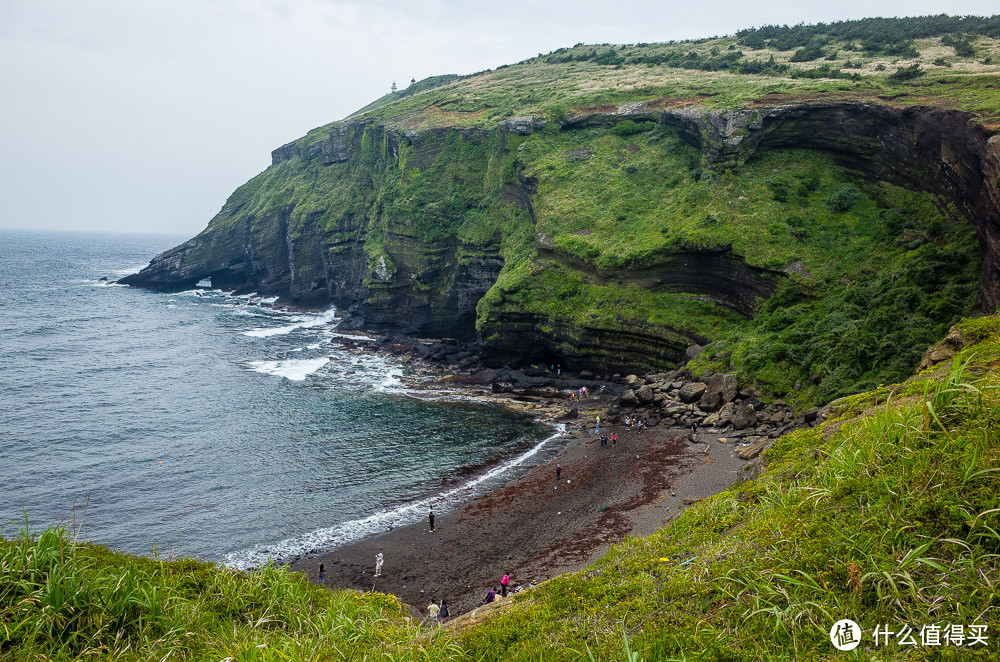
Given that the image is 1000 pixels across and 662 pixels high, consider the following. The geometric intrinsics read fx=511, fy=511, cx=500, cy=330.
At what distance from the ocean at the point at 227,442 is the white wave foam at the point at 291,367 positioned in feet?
0.76

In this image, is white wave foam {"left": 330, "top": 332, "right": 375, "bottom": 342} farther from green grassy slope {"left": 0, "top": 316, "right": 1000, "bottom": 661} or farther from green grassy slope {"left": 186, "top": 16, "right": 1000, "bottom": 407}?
green grassy slope {"left": 0, "top": 316, "right": 1000, "bottom": 661}

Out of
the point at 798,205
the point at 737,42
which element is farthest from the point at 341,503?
the point at 737,42

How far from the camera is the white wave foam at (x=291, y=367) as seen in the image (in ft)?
166

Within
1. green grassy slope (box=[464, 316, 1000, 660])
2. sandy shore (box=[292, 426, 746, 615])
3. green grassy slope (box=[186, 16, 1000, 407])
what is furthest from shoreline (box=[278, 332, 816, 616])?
green grassy slope (box=[464, 316, 1000, 660])

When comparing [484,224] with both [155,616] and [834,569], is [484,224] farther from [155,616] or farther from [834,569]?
[834,569]

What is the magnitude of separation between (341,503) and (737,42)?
92.0m

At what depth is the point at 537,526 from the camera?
2505 cm

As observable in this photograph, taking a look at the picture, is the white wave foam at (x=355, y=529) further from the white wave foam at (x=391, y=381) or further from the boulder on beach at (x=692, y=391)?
the white wave foam at (x=391, y=381)

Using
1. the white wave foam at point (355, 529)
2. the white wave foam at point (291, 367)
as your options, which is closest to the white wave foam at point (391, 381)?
the white wave foam at point (291, 367)

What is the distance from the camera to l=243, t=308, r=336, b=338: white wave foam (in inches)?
2648

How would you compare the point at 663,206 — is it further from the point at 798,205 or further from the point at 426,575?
the point at 426,575

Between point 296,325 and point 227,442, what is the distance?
129 feet

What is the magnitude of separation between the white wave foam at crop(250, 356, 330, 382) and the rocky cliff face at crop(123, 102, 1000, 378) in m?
12.8

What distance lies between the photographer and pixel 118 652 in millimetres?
5961
